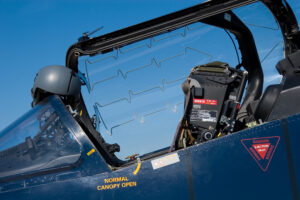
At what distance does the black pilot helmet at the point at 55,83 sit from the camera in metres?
3.57

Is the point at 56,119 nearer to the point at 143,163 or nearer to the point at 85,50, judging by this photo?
the point at 85,50

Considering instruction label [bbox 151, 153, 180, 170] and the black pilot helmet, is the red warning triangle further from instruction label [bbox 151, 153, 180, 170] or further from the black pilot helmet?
the black pilot helmet

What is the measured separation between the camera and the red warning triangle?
2432mm

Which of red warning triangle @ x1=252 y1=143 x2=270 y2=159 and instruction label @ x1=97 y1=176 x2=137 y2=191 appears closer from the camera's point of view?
red warning triangle @ x1=252 y1=143 x2=270 y2=159

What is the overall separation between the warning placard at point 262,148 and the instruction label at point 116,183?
3.12 feet

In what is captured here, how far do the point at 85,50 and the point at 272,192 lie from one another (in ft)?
7.16

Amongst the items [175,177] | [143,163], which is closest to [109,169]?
[143,163]

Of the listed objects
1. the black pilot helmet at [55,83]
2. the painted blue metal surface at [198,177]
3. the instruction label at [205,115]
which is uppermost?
the black pilot helmet at [55,83]

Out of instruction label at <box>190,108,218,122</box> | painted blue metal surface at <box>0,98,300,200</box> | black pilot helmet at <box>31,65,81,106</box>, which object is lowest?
painted blue metal surface at <box>0,98,300,200</box>

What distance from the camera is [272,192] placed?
238 cm

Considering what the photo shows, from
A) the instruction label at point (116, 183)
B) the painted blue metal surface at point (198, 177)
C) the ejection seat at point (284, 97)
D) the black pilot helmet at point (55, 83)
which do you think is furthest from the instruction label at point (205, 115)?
the black pilot helmet at point (55, 83)

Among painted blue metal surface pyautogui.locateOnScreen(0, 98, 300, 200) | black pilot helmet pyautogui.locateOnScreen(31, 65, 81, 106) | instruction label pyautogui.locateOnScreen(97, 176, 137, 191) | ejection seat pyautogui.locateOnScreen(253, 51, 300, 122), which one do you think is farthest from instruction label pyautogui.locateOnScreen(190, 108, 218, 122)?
black pilot helmet pyautogui.locateOnScreen(31, 65, 81, 106)

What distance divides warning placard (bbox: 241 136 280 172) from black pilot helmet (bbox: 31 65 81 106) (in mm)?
2101

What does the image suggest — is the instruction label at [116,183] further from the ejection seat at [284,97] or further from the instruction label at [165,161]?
the ejection seat at [284,97]
